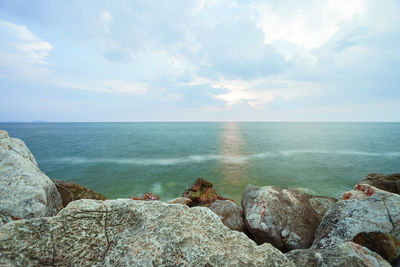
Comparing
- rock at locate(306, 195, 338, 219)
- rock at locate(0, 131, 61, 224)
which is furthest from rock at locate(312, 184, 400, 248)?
rock at locate(0, 131, 61, 224)

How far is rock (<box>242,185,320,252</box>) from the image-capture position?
700 centimetres

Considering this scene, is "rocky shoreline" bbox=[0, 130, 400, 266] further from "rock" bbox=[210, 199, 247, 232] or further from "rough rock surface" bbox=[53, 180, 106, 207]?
"rock" bbox=[210, 199, 247, 232]

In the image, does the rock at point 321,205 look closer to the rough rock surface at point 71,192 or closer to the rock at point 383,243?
the rock at point 383,243

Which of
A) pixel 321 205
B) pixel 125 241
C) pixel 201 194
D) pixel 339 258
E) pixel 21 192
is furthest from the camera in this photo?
pixel 201 194

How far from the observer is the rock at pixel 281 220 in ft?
23.0

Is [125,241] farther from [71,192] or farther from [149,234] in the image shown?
[71,192]

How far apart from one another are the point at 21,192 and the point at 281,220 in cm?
963

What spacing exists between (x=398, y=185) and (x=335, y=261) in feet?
30.9

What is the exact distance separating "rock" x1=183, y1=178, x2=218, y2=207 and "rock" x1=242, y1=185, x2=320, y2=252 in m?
7.37

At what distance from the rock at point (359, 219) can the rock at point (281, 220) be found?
112 centimetres

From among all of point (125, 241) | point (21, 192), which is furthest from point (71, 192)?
point (125, 241)

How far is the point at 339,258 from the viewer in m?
4.00

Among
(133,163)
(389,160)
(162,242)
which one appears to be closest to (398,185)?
(162,242)

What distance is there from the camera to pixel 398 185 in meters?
9.27
